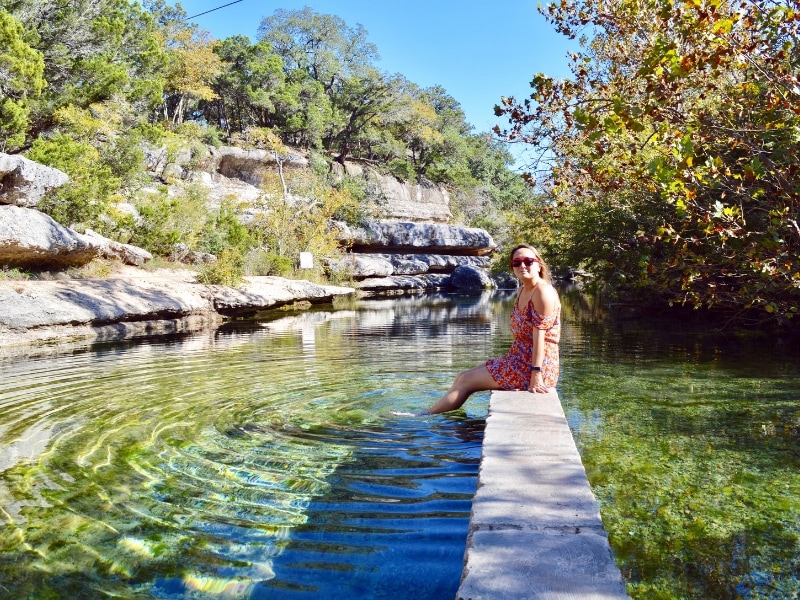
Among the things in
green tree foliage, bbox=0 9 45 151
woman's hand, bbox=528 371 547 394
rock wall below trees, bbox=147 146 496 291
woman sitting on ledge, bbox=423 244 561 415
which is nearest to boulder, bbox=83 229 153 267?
green tree foliage, bbox=0 9 45 151

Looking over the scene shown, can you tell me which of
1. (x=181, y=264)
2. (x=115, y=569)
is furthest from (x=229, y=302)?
(x=115, y=569)

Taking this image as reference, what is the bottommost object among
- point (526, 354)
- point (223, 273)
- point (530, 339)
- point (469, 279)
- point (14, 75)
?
point (526, 354)

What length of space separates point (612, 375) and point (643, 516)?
4880mm

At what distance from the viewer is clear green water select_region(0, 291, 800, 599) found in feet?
9.77

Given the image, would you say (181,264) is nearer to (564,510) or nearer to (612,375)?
(612,375)

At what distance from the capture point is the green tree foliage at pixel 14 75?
61.7 ft

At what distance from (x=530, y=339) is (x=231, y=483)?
263 cm

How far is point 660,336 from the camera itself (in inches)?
500

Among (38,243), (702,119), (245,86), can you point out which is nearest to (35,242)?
(38,243)

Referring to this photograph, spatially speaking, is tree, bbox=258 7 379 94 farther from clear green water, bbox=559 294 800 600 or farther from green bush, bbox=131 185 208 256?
clear green water, bbox=559 294 800 600

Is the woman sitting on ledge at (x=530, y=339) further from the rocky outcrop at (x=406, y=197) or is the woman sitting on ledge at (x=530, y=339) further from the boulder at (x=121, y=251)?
the rocky outcrop at (x=406, y=197)

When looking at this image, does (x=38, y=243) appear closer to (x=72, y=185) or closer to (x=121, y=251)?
(x=72, y=185)

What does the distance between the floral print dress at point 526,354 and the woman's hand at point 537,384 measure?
7 cm

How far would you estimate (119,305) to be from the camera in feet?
46.5
